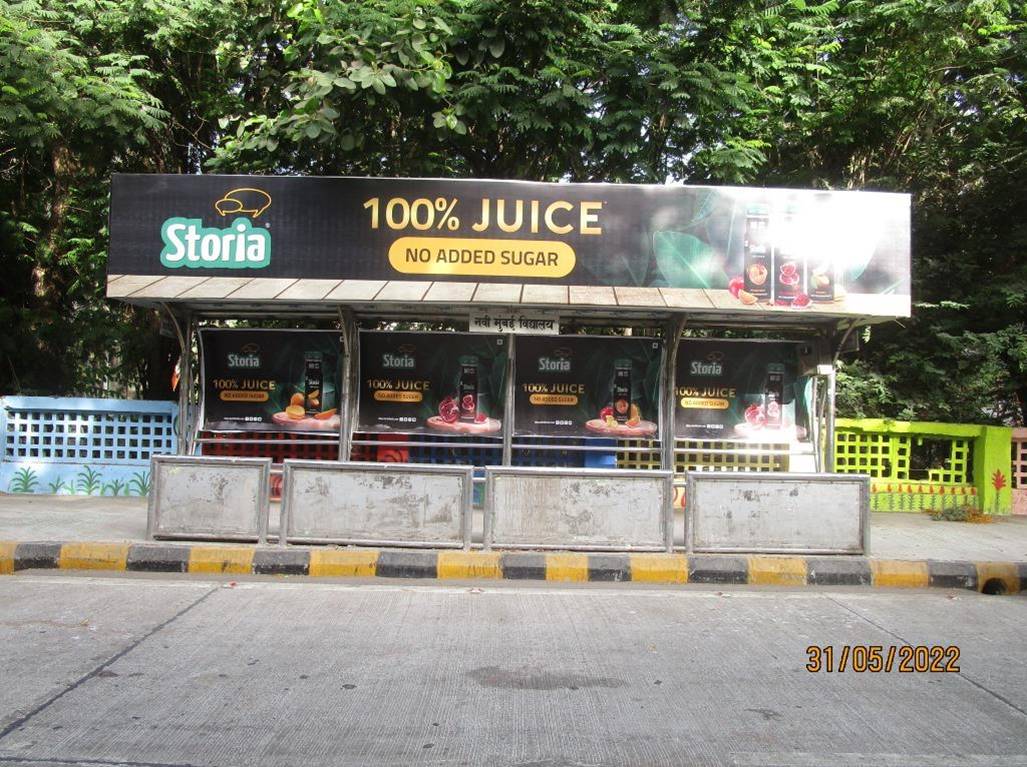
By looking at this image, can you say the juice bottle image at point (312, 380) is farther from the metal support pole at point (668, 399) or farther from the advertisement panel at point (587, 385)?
the metal support pole at point (668, 399)

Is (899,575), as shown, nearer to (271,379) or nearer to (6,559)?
(271,379)

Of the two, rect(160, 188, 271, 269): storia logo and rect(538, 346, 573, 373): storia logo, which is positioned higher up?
rect(160, 188, 271, 269): storia logo

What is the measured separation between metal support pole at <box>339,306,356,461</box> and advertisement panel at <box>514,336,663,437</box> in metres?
1.97

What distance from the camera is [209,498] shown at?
7.61 m

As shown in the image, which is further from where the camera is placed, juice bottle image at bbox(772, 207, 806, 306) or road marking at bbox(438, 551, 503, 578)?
juice bottle image at bbox(772, 207, 806, 306)

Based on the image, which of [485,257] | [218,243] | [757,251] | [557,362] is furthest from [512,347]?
[218,243]

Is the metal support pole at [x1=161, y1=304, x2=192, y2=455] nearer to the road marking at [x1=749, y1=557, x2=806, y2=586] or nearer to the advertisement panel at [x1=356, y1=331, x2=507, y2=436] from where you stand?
the advertisement panel at [x1=356, y1=331, x2=507, y2=436]

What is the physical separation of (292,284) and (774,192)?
5.36 m

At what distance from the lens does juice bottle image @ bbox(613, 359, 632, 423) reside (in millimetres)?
10125

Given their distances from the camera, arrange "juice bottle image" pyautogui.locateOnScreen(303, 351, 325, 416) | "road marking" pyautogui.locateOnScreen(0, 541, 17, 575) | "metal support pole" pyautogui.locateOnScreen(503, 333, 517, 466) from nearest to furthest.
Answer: "road marking" pyautogui.locateOnScreen(0, 541, 17, 575)
"metal support pole" pyautogui.locateOnScreen(503, 333, 517, 466)
"juice bottle image" pyautogui.locateOnScreen(303, 351, 325, 416)

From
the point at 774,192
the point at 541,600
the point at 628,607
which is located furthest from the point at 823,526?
the point at 774,192

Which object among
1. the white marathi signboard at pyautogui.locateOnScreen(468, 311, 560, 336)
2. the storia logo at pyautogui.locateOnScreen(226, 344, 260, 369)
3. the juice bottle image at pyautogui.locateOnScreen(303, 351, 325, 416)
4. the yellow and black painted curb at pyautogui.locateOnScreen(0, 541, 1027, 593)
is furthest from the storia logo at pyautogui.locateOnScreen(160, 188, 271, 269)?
the yellow and black painted curb at pyautogui.locateOnScreen(0, 541, 1027, 593)

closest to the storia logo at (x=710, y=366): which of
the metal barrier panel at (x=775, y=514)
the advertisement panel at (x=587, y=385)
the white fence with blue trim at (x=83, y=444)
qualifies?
the advertisement panel at (x=587, y=385)

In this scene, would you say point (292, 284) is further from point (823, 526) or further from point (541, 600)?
point (823, 526)
